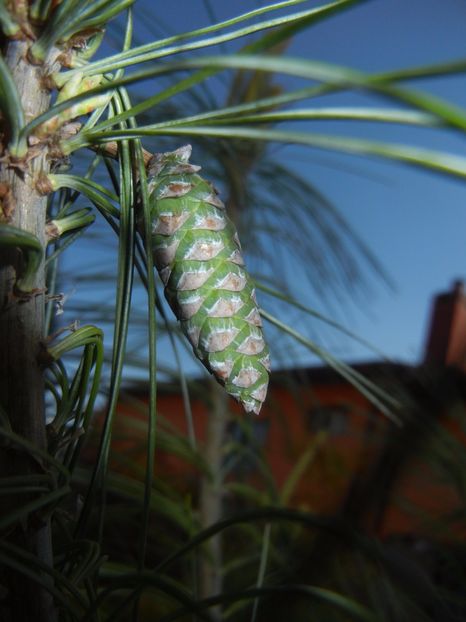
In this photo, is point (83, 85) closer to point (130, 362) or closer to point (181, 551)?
point (181, 551)

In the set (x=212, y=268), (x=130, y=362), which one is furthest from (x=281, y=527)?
(x=212, y=268)

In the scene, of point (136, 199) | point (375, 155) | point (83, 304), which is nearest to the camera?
point (375, 155)

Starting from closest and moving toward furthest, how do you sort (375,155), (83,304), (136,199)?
(375,155), (136,199), (83,304)

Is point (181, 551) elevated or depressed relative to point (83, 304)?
depressed
